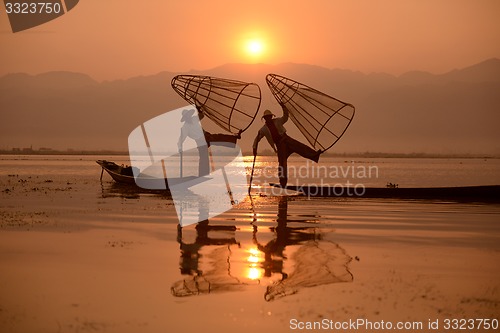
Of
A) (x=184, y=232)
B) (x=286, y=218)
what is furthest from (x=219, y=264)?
(x=286, y=218)

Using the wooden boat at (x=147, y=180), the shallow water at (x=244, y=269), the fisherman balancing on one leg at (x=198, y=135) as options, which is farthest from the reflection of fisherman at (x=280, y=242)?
the wooden boat at (x=147, y=180)

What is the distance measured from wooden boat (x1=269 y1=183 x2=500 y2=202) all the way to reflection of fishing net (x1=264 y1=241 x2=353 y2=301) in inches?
432

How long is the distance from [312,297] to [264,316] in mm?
1139

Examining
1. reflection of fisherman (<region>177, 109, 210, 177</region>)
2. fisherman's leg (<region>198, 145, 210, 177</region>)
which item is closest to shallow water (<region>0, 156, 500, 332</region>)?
reflection of fisherman (<region>177, 109, 210, 177</region>)

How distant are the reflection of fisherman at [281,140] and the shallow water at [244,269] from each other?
4289 millimetres

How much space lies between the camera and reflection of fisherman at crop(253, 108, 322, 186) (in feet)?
75.0

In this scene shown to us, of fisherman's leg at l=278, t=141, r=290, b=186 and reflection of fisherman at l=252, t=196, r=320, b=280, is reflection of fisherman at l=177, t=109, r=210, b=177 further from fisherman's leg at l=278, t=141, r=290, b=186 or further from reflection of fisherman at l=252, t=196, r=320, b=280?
reflection of fisherman at l=252, t=196, r=320, b=280

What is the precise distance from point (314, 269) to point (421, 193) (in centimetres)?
1448

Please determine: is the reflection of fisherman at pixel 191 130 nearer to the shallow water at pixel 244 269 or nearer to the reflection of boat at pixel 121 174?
the shallow water at pixel 244 269

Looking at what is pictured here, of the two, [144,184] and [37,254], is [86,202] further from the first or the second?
[37,254]

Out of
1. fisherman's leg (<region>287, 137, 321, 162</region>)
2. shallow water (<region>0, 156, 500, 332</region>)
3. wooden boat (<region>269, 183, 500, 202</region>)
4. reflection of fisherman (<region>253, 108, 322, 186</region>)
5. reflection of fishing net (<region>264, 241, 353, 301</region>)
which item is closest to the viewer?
shallow water (<region>0, 156, 500, 332</region>)

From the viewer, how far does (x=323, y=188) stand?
2488 centimetres

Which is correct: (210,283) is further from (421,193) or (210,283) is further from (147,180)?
(147,180)

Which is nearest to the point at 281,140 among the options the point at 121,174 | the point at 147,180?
the point at 147,180
